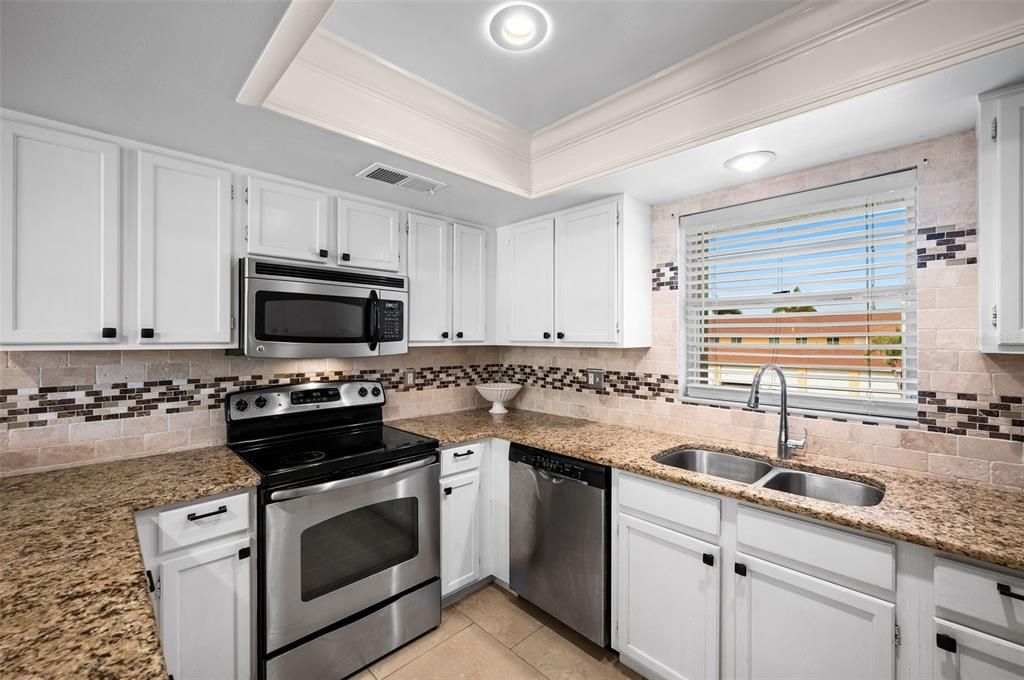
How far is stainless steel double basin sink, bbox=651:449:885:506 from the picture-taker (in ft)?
5.94

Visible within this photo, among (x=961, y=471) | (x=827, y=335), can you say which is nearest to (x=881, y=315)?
(x=827, y=335)

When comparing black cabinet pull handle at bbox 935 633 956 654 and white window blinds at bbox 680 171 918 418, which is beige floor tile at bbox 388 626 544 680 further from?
white window blinds at bbox 680 171 918 418

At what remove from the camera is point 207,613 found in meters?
1.69

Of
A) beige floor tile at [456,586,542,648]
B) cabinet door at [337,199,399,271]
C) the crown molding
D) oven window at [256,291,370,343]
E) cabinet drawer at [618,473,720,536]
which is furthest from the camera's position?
cabinet door at [337,199,399,271]

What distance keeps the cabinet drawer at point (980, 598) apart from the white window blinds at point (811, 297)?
0.83 meters

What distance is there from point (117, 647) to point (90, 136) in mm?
1861

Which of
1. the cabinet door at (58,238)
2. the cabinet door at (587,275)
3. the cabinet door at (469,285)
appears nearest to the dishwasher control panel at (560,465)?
the cabinet door at (587,275)

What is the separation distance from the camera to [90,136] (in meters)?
1.75

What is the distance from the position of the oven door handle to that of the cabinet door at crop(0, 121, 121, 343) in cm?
91

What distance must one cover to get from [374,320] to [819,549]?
7.00 ft

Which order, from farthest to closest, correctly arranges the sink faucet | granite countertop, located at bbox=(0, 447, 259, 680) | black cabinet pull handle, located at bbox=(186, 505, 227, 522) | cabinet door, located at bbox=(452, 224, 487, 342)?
1. cabinet door, located at bbox=(452, 224, 487, 342)
2. the sink faucet
3. black cabinet pull handle, located at bbox=(186, 505, 227, 522)
4. granite countertop, located at bbox=(0, 447, 259, 680)

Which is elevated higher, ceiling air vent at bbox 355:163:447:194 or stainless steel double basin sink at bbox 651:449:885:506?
ceiling air vent at bbox 355:163:447:194

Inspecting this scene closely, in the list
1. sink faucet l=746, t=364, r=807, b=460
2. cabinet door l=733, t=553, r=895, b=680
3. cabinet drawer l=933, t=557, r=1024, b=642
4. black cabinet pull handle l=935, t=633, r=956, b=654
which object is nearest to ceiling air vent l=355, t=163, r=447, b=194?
sink faucet l=746, t=364, r=807, b=460

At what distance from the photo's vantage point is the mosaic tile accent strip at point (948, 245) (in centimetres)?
172
